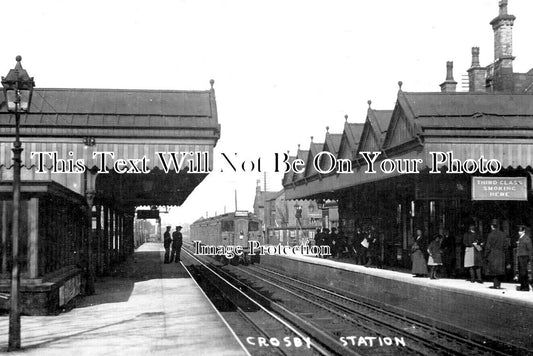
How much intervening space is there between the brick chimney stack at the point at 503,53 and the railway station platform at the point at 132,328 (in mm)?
19788

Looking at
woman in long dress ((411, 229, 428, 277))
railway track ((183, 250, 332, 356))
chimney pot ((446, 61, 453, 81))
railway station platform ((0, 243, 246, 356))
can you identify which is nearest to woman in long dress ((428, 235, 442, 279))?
woman in long dress ((411, 229, 428, 277))

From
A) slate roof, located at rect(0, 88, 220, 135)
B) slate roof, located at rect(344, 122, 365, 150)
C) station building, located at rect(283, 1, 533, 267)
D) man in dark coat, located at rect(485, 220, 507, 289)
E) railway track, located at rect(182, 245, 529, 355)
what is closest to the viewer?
railway track, located at rect(182, 245, 529, 355)

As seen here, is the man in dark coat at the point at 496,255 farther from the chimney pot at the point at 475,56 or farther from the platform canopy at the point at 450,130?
the chimney pot at the point at 475,56

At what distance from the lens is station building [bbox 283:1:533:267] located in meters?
14.7

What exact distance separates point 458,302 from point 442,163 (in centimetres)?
373

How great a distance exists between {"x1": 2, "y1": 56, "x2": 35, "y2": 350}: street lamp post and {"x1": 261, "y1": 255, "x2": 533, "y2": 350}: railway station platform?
7.06 meters

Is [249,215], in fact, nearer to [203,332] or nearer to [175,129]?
[175,129]

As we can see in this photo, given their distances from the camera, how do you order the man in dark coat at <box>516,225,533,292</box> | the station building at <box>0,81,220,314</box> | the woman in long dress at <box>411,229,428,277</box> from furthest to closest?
the woman in long dress at <box>411,229,428,277</box> < the station building at <box>0,81,220,314</box> < the man in dark coat at <box>516,225,533,292</box>

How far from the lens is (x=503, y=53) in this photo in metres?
29.7

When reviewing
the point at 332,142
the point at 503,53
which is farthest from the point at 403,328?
the point at 503,53

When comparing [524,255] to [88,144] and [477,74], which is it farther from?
[477,74]

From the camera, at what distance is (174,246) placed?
30.5 m

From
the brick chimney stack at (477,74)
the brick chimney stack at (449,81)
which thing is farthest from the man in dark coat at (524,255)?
the brick chimney stack at (449,81)

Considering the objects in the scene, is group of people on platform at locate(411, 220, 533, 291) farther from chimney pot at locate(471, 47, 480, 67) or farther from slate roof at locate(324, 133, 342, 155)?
chimney pot at locate(471, 47, 480, 67)
